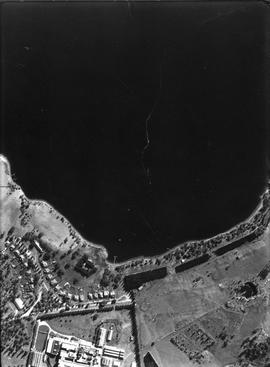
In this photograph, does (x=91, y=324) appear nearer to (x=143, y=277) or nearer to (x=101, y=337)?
(x=101, y=337)

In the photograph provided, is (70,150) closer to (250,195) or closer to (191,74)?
(191,74)

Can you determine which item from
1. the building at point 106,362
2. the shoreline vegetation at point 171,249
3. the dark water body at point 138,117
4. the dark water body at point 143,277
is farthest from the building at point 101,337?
the dark water body at point 138,117

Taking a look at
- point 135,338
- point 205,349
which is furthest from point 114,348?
point 205,349

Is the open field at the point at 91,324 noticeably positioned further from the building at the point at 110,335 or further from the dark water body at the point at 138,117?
the dark water body at the point at 138,117

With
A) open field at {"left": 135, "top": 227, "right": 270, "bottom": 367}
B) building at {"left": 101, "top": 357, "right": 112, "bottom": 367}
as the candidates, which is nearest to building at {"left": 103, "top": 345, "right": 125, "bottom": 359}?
building at {"left": 101, "top": 357, "right": 112, "bottom": 367}

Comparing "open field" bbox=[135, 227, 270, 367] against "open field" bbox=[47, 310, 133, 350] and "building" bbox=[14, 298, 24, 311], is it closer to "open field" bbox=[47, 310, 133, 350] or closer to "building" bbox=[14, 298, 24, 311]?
"open field" bbox=[47, 310, 133, 350]

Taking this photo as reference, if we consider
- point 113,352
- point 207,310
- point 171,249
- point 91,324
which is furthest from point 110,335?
point 171,249
